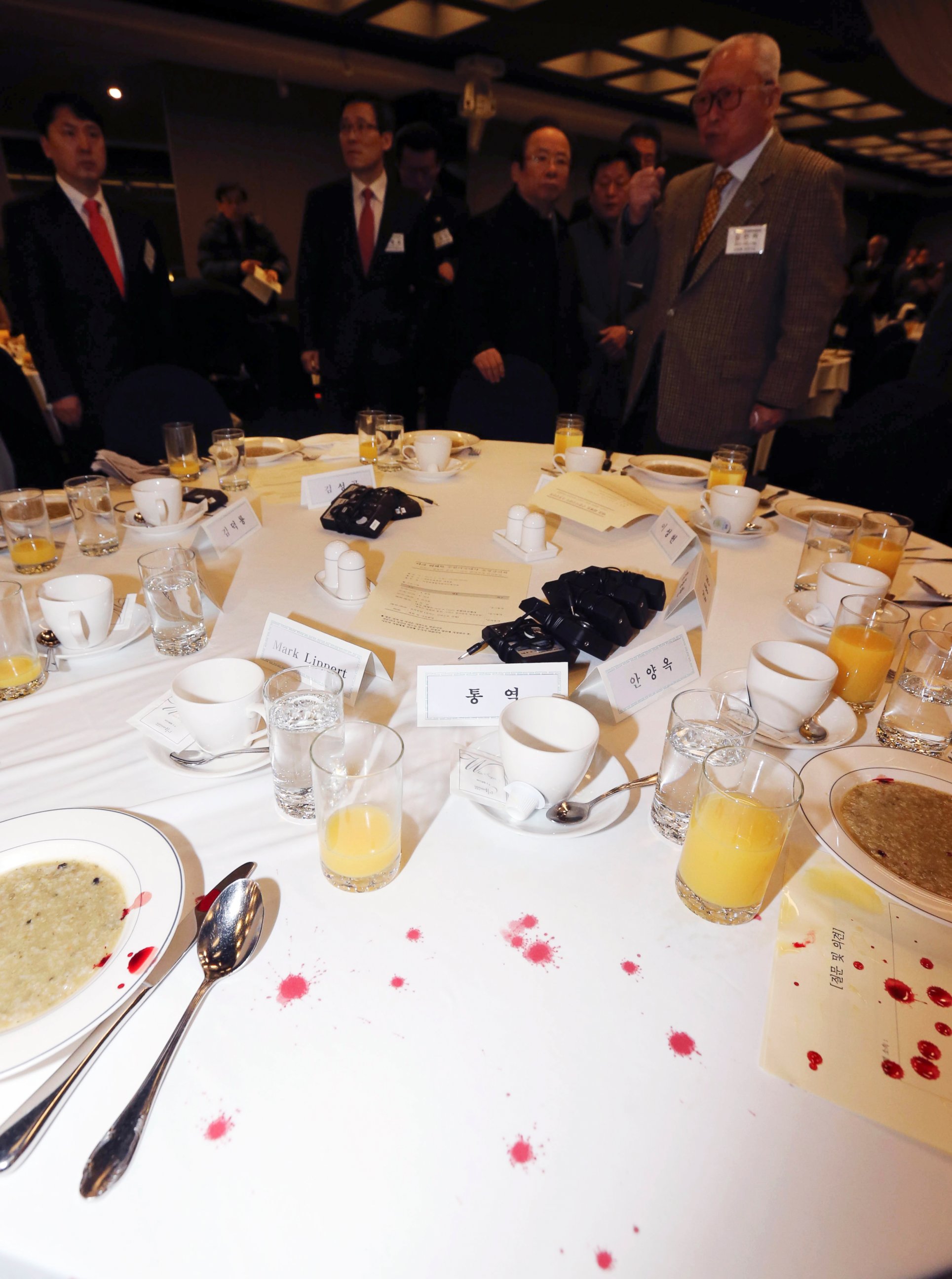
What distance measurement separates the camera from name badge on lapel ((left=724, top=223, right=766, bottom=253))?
2389 millimetres

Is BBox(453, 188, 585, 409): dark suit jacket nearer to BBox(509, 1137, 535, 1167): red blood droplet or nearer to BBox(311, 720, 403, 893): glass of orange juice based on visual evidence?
BBox(311, 720, 403, 893): glass of orange juice

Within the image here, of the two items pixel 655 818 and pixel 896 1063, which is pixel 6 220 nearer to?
pixel 655 818

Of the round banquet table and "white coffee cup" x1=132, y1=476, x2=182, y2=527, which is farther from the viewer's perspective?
"white coffee cup" x1=132, y1=476, x2=182, y2=527

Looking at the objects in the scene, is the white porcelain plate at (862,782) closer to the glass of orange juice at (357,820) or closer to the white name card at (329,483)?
the glass of orange juice at (357,820)

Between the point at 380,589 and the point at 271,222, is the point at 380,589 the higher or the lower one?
the lower one

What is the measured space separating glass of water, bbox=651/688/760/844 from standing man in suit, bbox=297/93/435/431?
3.16 meters

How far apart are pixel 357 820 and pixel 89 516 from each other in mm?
1097

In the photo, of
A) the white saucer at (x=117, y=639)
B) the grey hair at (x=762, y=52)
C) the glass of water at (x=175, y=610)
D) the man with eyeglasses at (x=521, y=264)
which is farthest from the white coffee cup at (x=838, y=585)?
the man with eyeglasses at (x=521, y=264)

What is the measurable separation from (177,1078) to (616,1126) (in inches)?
13.1

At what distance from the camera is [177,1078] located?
504 millimetres

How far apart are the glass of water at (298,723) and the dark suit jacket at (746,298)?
2.38 metres

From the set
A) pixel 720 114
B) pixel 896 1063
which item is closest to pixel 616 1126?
pixel 896 1063

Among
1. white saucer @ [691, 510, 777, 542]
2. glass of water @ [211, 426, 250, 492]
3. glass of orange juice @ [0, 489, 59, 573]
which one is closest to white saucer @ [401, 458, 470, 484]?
glass of water @ [211, 426, 250, 492]

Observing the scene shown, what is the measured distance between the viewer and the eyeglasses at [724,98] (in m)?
2.27
